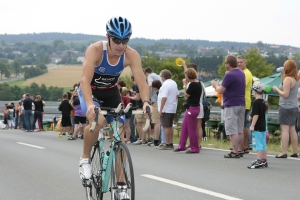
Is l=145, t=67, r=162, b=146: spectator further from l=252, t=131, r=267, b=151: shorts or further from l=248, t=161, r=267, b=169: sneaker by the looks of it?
l=248, t=161, r=267, b=169: sneaker

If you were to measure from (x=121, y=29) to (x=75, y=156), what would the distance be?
774cm

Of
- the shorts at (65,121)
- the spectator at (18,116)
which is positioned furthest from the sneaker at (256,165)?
the spectator at (18,116)

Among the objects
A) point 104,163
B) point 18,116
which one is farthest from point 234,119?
point 18,116

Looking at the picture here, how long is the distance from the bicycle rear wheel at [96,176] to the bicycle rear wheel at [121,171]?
1.32ft

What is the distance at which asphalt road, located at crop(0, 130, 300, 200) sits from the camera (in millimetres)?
7496

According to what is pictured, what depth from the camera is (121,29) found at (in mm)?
5516

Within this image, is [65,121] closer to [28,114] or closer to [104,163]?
[28,114]

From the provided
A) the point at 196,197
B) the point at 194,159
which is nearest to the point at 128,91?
the point at 194,159

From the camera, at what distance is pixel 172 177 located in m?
8.95

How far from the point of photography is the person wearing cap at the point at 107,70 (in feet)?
18.2

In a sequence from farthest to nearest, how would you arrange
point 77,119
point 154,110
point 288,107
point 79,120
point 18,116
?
point 18,116, point 77,119, point 79,120, point 154,110, point 288,107

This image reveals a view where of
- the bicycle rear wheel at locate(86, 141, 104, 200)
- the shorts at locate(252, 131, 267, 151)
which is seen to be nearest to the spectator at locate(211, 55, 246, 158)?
the shorts at locate(252, 131, 267, 151)

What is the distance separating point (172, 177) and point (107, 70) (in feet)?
11.2

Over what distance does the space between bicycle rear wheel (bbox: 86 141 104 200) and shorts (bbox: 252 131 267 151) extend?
14.2 ft
